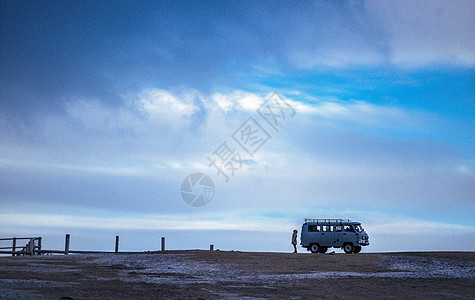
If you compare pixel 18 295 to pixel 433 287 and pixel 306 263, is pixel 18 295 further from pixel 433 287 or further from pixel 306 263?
pixel 306 263

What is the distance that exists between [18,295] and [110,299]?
109 inches

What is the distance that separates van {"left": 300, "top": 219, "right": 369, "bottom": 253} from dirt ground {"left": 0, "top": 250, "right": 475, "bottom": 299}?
16.3ft

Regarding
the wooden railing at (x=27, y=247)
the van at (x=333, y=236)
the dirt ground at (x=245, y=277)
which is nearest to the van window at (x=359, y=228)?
the van at (x=333, y=236)

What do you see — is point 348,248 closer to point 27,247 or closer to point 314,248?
point 314,248

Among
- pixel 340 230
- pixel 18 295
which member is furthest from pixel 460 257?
pixel 18 295

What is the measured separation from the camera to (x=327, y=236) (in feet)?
127

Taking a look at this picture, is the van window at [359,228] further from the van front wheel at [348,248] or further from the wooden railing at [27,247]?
the wooden railing at [27,247]

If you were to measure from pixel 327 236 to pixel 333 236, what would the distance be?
0.46 meters

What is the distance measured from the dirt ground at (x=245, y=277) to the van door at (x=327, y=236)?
6327 millimetres

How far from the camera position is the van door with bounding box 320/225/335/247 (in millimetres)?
38503

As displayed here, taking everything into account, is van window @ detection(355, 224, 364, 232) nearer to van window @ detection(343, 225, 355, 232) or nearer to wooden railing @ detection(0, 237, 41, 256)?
van window @ detection(343, 225, 355, 232)

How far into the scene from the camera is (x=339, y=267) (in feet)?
89.3

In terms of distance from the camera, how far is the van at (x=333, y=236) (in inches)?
1496

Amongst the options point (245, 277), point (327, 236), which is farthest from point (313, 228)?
point (245, 277)
